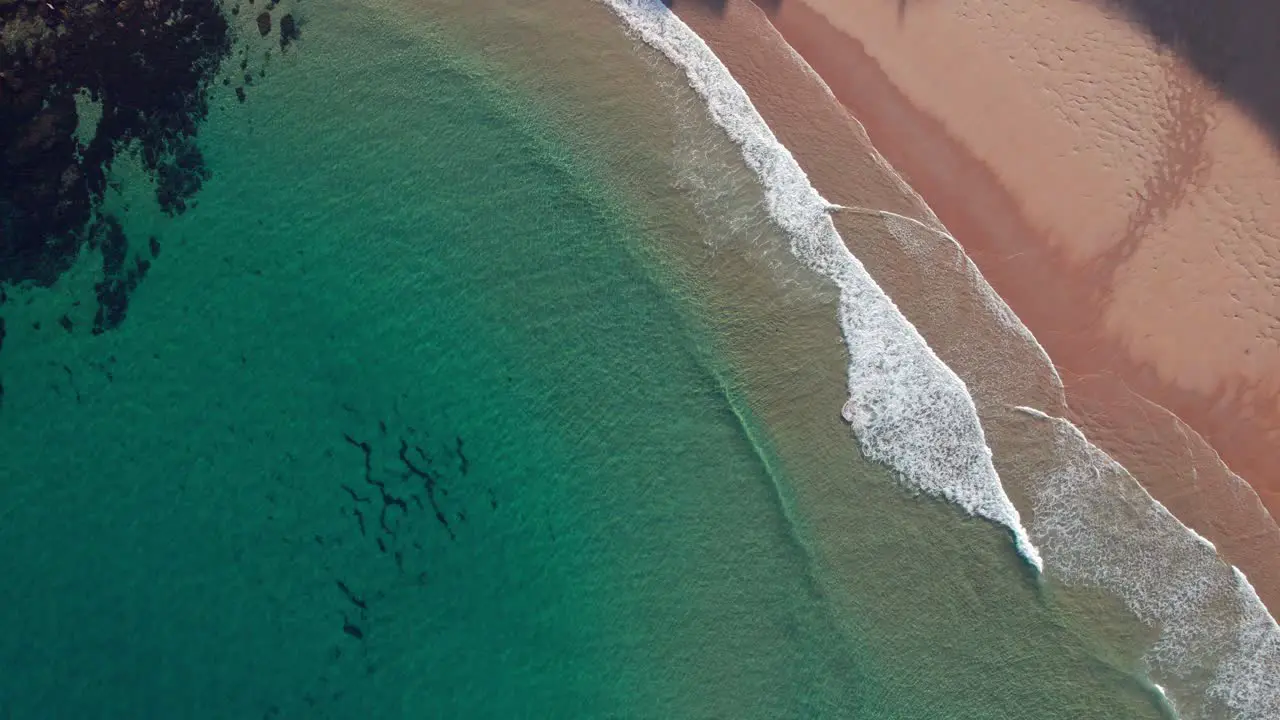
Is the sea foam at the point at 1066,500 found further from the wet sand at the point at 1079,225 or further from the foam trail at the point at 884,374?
the wet sand at the point at 1079,225

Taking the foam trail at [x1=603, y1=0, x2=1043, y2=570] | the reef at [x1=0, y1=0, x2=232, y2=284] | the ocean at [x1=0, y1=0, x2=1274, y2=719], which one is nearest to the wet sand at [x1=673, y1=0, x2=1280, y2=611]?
the foam trail at [x1=603, y1=0, x2=1043, y2=570]

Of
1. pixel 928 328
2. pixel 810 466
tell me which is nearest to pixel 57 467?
pixel 810 466

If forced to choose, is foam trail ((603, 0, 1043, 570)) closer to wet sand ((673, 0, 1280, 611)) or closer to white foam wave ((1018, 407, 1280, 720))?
wet sand ((673, 0, 1280, 611))

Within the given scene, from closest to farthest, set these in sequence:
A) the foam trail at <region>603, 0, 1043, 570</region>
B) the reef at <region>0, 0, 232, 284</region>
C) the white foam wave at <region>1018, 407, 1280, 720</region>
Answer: the white foam wave at <region>1018, 407, 1280, 720</region>
the foam trail at <region>603, 0, 1043, 570</region>
the reef at <region>0, 0, 232, 284</region>

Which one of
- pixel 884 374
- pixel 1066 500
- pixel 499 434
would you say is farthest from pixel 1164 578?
pixel 499 434

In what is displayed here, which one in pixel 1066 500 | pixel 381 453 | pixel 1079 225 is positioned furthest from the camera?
pixel 381 453

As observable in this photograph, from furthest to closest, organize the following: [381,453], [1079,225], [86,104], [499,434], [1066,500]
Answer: [86,104] < [381,453] < [499,434] < [1079,225] < [1066,500]

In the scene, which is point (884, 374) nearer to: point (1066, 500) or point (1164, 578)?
point (1066, 500)
